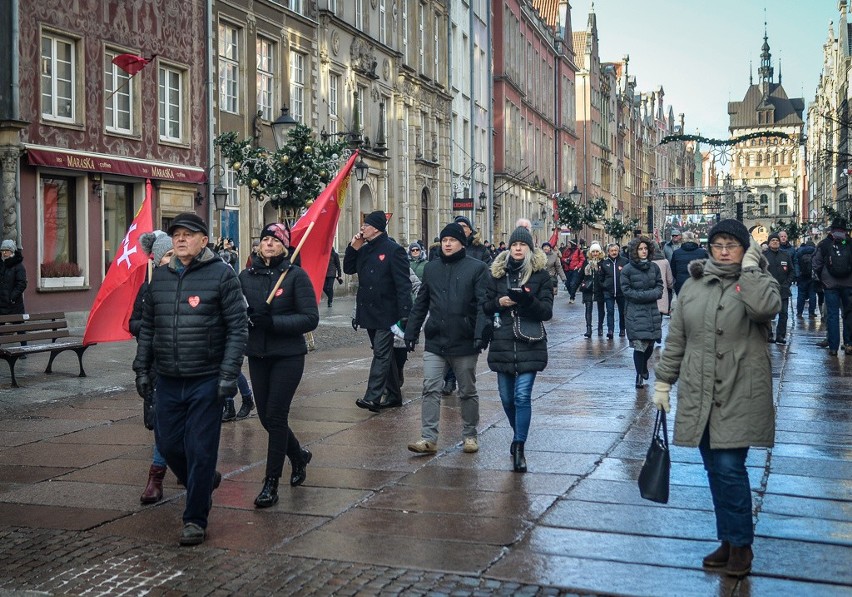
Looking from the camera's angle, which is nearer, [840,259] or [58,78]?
[840,259]

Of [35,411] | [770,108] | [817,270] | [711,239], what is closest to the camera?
[711,239]

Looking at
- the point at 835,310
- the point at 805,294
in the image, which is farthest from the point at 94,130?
the point at 805,294

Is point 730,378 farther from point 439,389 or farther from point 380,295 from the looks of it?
point 380,295

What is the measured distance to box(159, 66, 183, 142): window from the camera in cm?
2661

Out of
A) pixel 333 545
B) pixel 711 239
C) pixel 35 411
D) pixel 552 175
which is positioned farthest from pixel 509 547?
pixel 552 175

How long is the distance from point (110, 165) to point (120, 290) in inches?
582

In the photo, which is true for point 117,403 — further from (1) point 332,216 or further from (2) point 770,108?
(2) point 770,108

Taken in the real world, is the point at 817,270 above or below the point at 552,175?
below

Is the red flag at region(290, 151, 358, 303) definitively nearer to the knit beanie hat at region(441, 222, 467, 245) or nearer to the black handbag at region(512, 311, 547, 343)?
the knit beanie hat at region(441, 222, 467, 245)

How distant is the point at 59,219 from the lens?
2347cm

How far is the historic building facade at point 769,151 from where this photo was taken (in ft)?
543

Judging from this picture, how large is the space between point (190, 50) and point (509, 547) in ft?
76.4

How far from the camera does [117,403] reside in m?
12.1

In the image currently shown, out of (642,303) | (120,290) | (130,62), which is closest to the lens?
(120,290)
